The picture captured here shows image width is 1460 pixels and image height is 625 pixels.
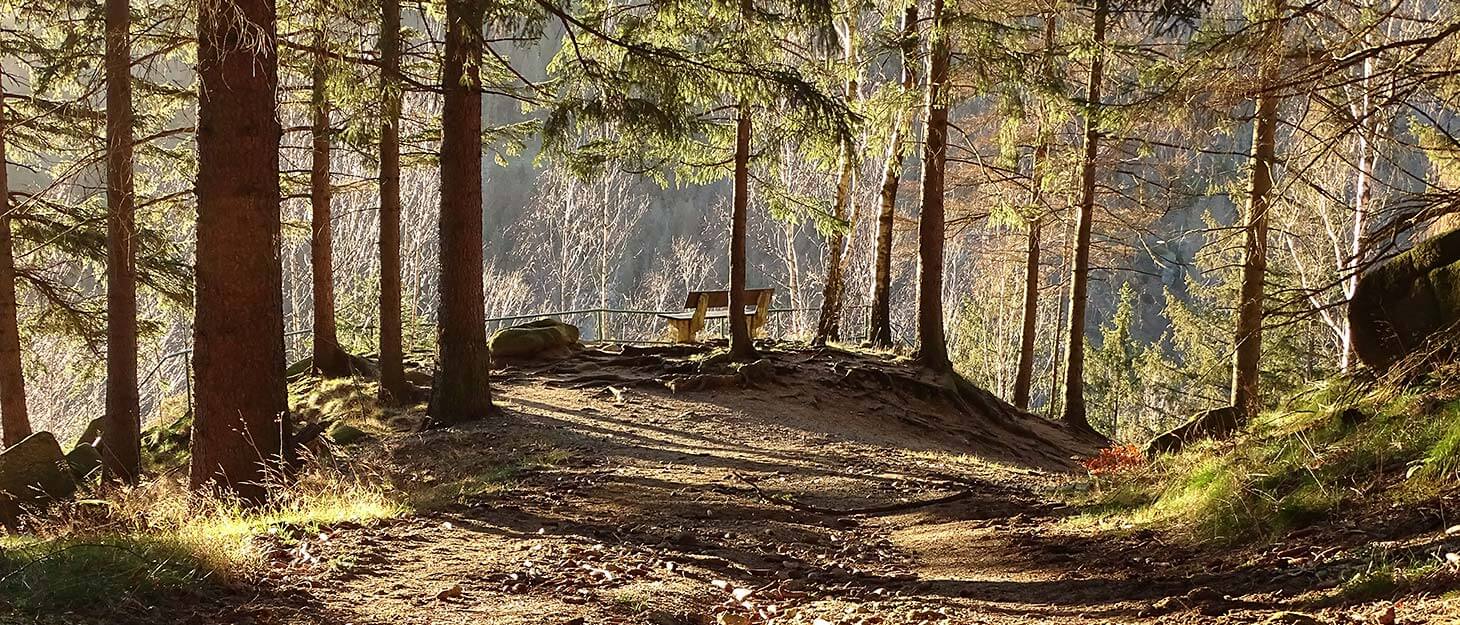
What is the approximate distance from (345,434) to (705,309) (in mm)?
7544

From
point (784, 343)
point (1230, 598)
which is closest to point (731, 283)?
point (784, 343)

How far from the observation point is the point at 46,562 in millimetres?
4086

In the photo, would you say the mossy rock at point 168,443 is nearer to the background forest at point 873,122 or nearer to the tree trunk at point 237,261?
the background forest at point 873,122

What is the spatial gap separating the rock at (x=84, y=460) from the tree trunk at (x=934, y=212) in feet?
35.6

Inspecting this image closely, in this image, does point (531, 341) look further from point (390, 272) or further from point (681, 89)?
point (681, 89)

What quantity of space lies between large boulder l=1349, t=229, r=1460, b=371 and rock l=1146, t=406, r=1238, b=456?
1527mm

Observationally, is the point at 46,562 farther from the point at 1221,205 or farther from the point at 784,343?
the point at 1221,205

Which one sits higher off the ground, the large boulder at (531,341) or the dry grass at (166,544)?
the large boulder at (531,341)

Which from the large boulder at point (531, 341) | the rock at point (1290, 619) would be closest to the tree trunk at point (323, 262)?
the large boulder at point (531, 341)

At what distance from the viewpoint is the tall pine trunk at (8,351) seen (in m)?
11.8

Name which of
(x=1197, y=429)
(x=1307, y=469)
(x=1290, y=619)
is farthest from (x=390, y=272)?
(x=1290, y=619)

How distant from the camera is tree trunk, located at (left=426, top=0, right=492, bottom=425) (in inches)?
399

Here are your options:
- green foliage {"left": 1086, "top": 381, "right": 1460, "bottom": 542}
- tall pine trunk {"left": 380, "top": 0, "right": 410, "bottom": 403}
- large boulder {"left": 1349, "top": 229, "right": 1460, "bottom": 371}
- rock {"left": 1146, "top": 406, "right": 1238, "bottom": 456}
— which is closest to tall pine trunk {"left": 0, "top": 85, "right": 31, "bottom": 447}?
tall pine trunk {"left": 380, "top": 0, "right": 410, "bottom": 403}

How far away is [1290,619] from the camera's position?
3570 mm
